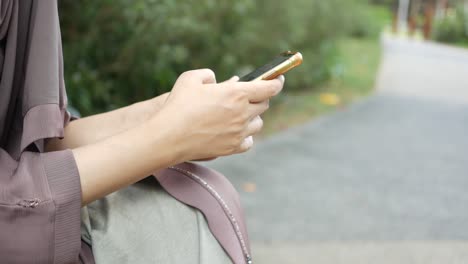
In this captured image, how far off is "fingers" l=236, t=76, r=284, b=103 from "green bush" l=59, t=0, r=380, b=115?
9.40ft

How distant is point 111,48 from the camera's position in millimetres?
4508

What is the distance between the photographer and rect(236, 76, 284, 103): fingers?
1.26 metres

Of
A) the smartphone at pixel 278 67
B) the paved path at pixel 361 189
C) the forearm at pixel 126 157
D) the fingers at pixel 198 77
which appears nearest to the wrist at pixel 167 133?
the forearm at pixel 126 157

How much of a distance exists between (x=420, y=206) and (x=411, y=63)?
11.0 m

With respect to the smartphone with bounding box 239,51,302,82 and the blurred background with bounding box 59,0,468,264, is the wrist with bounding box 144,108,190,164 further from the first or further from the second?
the blurred background with bounding box 59,0,468,264

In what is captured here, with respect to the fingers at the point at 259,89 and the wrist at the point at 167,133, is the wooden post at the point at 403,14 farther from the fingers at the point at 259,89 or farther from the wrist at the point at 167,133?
the wrist at the point at 167,133

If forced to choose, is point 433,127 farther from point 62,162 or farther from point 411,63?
point 411,63

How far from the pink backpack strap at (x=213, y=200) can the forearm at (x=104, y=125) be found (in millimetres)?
213

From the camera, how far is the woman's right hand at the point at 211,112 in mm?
1220

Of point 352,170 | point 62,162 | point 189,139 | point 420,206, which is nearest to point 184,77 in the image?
point 189,139

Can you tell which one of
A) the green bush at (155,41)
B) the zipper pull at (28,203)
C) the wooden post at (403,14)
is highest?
the zipper pull at (28,203)

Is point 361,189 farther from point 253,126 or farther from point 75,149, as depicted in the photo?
point 75,149

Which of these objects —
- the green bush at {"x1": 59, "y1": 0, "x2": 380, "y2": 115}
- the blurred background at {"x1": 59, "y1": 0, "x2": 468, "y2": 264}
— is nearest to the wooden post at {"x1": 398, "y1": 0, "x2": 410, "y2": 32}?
the blurred background at {"x1": 59, "y1": 0, "x2": 468, "y2": 264}

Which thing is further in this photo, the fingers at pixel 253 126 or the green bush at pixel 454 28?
the green bush at pixel 454 28
